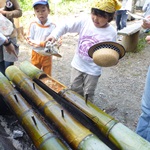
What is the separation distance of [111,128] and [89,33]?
113 centimetres

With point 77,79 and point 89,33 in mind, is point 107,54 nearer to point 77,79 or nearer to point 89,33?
point 89,33

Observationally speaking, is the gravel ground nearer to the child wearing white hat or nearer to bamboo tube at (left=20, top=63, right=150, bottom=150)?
bamboo tube at (left=20, top=63, right=150, bottom=150)

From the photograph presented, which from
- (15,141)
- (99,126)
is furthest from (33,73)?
(99,126)

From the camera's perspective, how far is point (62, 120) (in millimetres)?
1781

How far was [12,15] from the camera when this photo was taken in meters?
3.15

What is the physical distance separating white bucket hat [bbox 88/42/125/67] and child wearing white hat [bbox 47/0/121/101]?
0.37 metres

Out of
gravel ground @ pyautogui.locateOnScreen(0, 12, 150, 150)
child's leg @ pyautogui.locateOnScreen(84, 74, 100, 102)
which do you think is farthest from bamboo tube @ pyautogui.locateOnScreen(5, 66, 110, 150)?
child's leg @ pyautogui.locateOnScreen(84, 74, 100, 102)

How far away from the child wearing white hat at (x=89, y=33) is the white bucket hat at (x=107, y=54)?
367 millimetres

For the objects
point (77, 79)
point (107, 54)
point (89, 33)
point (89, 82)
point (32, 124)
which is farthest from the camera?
point (77, 79)

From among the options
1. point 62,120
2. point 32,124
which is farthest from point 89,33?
point 32,124

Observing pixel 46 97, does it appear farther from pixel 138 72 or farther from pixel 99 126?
pixel 138 72

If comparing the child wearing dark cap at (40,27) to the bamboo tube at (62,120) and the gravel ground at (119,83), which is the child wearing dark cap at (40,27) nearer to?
the bamboo tube at (62,120)

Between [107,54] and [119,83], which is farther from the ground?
[107,54]

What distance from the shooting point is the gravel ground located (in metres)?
3.32
